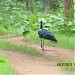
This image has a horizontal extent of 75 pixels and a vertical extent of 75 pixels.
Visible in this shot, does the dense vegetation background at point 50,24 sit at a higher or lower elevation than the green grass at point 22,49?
higher

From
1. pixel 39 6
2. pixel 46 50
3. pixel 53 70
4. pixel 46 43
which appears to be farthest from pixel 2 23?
pixel 39 6

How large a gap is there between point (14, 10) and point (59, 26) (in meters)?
10.6

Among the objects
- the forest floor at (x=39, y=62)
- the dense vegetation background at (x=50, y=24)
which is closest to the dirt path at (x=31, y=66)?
the forest floor at (x=39, y=62)

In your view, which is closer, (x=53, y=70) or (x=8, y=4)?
(x=53, y=70)

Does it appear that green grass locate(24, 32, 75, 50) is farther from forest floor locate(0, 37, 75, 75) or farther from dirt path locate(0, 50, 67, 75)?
dirt path locate(0, 50, 67, 75)

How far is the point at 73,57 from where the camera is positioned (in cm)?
873

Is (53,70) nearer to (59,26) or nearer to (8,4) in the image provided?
(59,26)

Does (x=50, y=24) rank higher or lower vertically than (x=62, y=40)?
higher

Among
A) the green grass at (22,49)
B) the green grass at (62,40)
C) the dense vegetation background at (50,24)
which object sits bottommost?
the green grass at (62,40)

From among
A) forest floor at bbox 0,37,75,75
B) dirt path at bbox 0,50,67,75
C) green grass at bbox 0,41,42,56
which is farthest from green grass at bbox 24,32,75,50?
dirt path at bbox 0,50,67,75

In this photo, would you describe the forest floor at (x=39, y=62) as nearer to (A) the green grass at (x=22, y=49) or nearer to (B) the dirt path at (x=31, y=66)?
(B) the dirt path at (x=31, y=66)

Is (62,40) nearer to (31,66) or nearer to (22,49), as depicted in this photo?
(22,49)

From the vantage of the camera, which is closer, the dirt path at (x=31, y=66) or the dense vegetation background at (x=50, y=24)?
the dirt path at (x=31, y=66)

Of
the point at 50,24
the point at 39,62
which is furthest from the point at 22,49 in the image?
the point at 50,24
